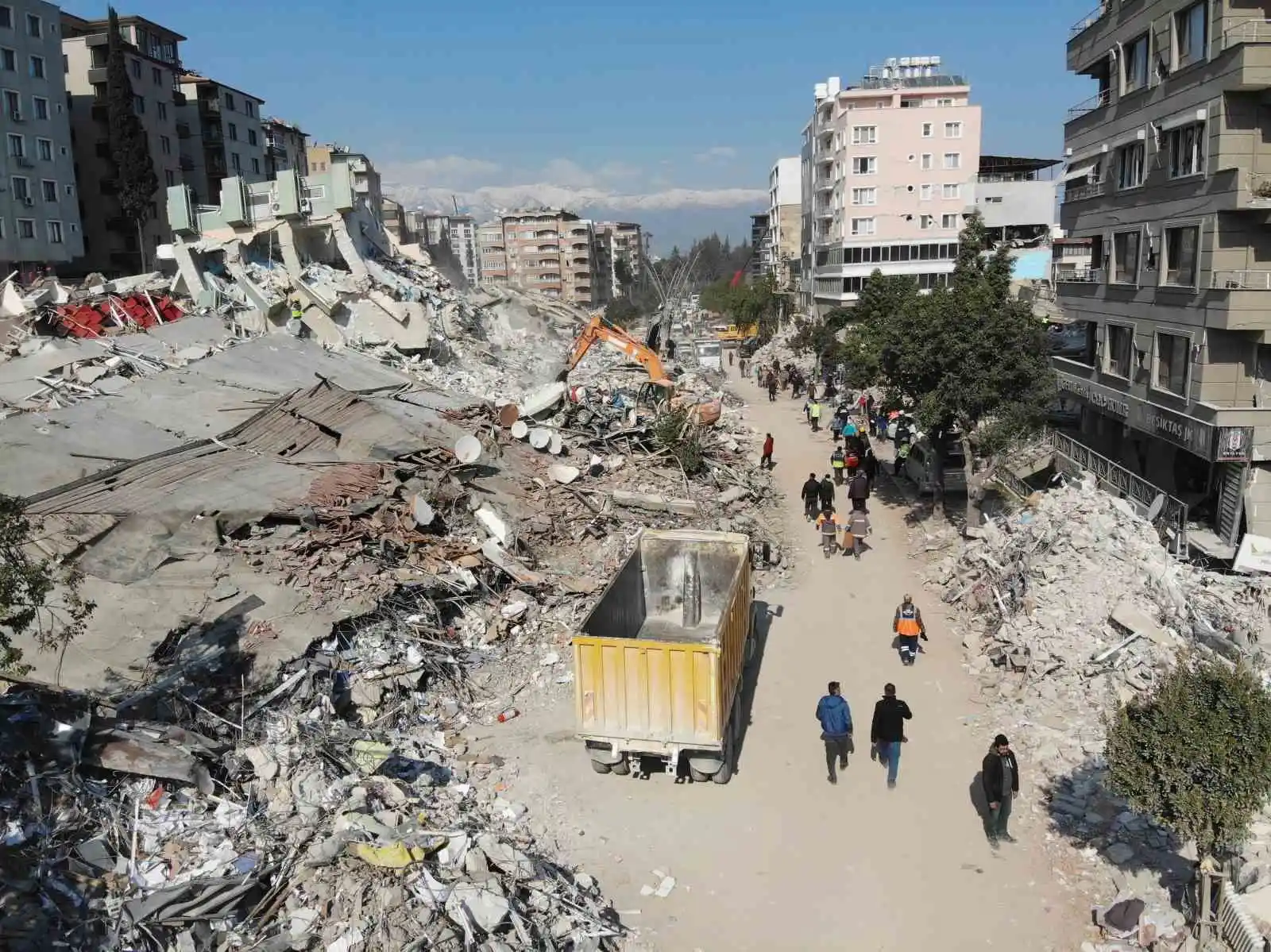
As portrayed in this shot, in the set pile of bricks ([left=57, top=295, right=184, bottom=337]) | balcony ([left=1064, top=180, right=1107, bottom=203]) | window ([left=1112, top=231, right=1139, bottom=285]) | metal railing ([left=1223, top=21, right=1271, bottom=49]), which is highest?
metal railing ([left=1223, top=21, right=1271, bottom=49])

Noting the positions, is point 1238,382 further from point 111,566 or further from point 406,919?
point 111,566

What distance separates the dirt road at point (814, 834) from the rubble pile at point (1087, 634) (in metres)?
0.52

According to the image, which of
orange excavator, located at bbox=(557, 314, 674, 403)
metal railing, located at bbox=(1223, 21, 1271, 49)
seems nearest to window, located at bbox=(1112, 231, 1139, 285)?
metal railing, located at bbox=(1223, 21, 1271, 49)

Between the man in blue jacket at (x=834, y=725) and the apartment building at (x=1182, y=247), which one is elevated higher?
the apartment building at (x=1182, y=247)

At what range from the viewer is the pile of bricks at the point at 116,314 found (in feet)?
87.8

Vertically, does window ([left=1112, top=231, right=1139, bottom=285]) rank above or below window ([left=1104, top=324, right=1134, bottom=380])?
above

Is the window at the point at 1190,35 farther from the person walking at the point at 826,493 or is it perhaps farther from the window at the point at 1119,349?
the person walking at the point at 826,493

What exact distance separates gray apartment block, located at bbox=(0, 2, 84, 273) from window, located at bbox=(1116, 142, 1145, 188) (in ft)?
134

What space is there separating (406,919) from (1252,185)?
1790 cm

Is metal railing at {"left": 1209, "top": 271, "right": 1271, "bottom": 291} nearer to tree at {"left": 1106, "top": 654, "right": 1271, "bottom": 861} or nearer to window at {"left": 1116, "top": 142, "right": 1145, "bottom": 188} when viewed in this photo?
window at {"left": 1116, "top": 142, "right": 1145, "bottom": 188}

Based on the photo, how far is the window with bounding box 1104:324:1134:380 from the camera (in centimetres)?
2150

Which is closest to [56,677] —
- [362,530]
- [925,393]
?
[362,530]

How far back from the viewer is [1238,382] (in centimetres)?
1780

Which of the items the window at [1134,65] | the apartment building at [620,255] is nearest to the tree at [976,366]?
the window at [1134,65]
